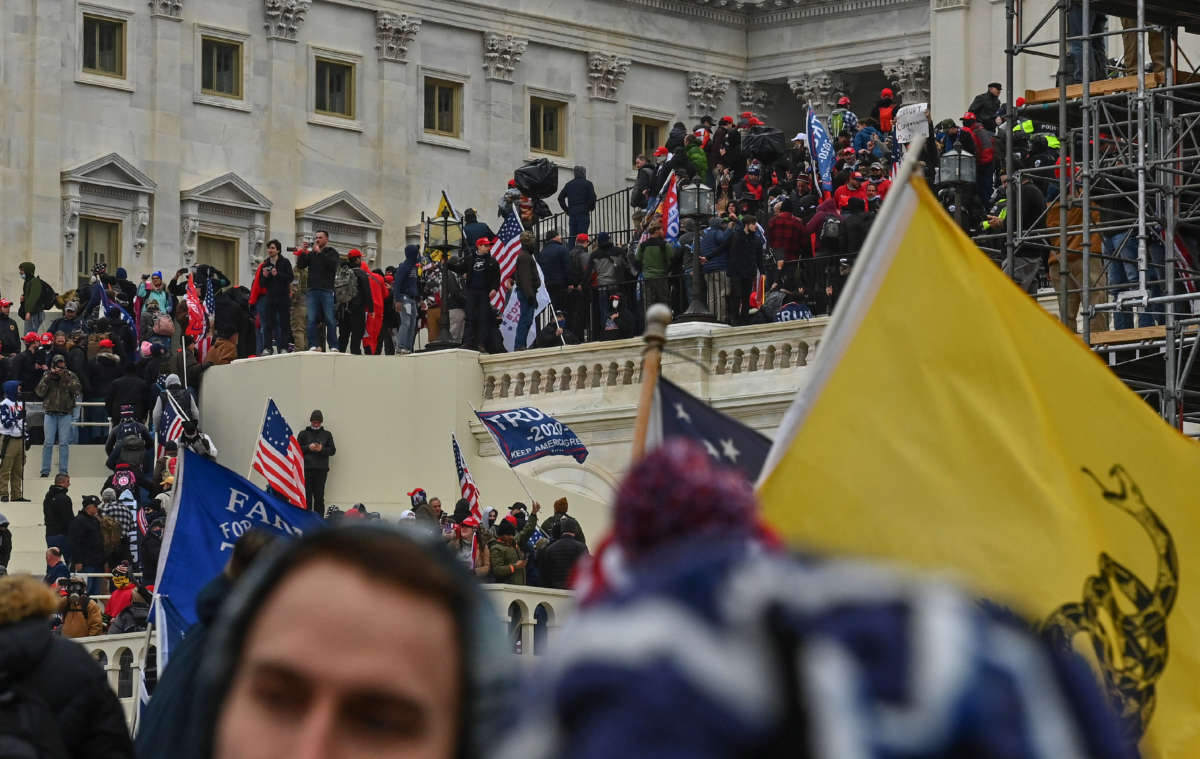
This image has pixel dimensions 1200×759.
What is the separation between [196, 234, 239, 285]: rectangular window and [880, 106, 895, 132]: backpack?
1485cm

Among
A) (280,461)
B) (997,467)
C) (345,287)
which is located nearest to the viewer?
(997,467)

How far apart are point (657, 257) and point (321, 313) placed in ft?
14.6

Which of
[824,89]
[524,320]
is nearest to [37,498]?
[524,320]

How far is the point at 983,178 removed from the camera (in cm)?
2659

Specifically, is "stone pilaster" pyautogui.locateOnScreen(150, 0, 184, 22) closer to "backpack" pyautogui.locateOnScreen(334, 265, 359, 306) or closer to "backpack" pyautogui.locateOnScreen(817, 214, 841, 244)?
"backpack" pyautogui.locateOnScreen(334, 265, 359, 306)

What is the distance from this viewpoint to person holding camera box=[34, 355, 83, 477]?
92.6 feet

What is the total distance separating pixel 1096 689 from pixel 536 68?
4662 centimetres

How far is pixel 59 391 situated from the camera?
28359mm

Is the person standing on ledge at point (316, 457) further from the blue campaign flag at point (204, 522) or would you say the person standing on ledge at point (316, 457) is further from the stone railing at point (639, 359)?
the blue campaign flag at point (204, 522)

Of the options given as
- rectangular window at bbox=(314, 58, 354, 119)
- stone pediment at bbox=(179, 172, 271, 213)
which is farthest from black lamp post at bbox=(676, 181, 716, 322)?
rectangular window at bbox=(314, 58, 354, 119)

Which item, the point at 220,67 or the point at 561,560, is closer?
the point at 561,560

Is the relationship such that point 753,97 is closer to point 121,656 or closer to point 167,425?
point 167,425

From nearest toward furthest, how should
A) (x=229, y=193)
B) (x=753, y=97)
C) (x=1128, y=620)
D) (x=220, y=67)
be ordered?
(x=1128, y=620) → (x=229, y=193) → (x=220, y=67) → (x=753, y=97)

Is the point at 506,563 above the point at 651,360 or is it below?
below
